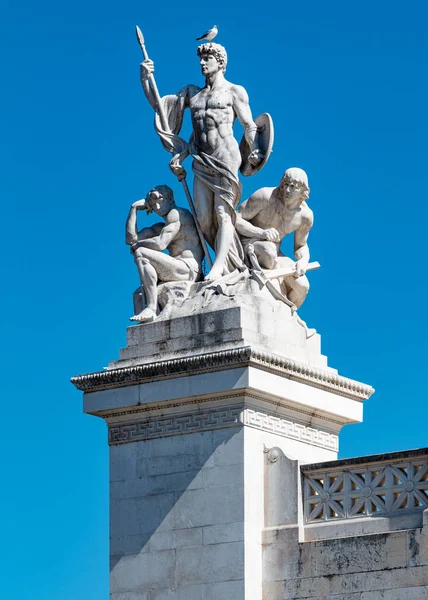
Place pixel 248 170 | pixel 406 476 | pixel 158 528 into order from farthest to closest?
pixel 248 170 < pixel 158 528 < pixel 406 476

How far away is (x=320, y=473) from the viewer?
64.9 ft

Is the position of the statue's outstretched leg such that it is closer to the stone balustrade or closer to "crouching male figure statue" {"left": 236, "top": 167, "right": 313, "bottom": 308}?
"crouching male figure statue" {"left": 236, "top": 167, "right": 313, "bottom": 308}

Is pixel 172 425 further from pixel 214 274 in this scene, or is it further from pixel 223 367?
pixel 214 274

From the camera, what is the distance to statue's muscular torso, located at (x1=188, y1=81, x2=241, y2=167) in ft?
70.8

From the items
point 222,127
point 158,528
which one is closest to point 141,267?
point 222,127

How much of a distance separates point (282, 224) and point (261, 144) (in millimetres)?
1103

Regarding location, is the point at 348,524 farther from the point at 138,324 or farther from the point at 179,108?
the point at 179,108

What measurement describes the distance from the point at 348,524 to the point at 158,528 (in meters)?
2.47

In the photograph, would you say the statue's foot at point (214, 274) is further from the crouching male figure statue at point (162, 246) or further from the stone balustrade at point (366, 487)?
the stone balustrade at point (366, 487)

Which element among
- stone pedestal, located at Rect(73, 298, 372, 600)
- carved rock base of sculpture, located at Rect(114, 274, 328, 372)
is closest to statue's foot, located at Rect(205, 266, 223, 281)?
carved rock base of sculpture, located at Rect(114, 274, 328, 372)

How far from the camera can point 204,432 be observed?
20.2 m

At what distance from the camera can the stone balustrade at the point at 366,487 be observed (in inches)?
747

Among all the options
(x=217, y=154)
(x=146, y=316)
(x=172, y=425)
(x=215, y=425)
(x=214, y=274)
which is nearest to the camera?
(x=215, y=425)

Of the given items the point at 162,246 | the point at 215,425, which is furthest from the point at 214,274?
the point at 215,425
